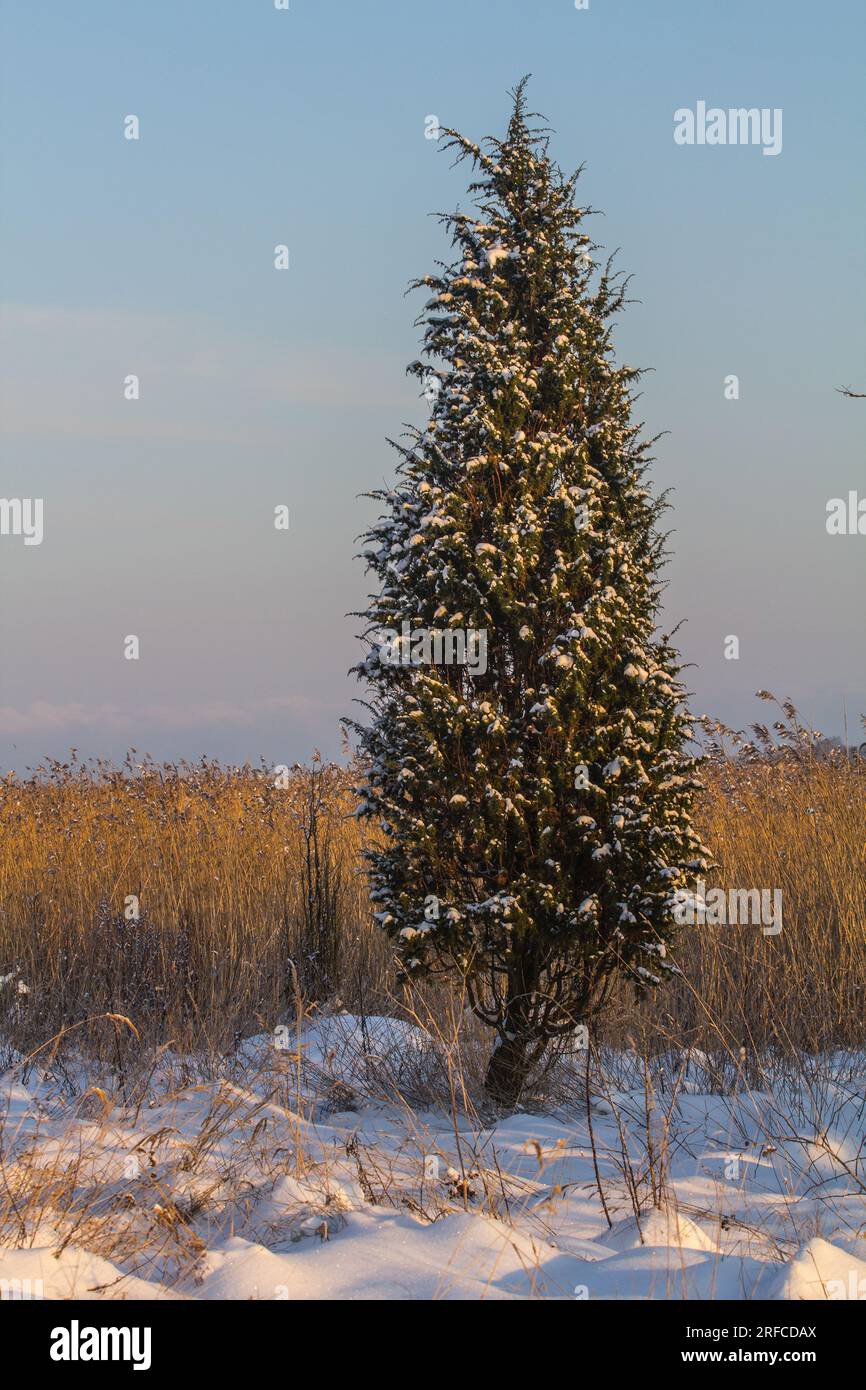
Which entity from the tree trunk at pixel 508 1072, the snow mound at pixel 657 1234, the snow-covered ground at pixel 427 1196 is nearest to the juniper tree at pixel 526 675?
the tree trunk at pixel 508 1072

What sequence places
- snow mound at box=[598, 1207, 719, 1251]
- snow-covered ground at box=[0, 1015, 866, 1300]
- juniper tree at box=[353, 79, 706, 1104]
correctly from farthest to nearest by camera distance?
juniper tree at box=[353, 79, 706, 1104] → snow mound at box=[598, 1207, 719, 1251] → snow-covered ground at box=[0, 1015, 866, 1300]

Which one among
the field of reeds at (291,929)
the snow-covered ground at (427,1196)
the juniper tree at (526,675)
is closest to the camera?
the snow-covered ground at (427,1196)

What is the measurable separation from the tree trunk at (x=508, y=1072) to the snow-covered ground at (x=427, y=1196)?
127mm

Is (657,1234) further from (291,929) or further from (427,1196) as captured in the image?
(291,929)

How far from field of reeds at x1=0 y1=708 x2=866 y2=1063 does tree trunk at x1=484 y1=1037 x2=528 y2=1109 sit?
500mm

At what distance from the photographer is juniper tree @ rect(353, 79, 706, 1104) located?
551 centimetres

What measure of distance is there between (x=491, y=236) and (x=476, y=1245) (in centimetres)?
478

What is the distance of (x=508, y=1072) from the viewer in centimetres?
589

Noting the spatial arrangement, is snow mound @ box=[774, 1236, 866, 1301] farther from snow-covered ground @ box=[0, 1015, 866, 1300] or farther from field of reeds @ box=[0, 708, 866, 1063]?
field of reeds @ box=[0, 708, 866, 1063]

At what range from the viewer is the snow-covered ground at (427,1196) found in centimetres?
362

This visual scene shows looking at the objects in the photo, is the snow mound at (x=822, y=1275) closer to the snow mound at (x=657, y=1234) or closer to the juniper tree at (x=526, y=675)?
the snow mound at (x=657, y=1234)

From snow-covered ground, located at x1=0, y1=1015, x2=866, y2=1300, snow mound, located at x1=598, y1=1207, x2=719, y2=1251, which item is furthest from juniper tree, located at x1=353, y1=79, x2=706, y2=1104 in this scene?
snow mound, located at x1=598, y1=1207, x2=719, y2=1251

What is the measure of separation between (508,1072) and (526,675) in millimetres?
2024
